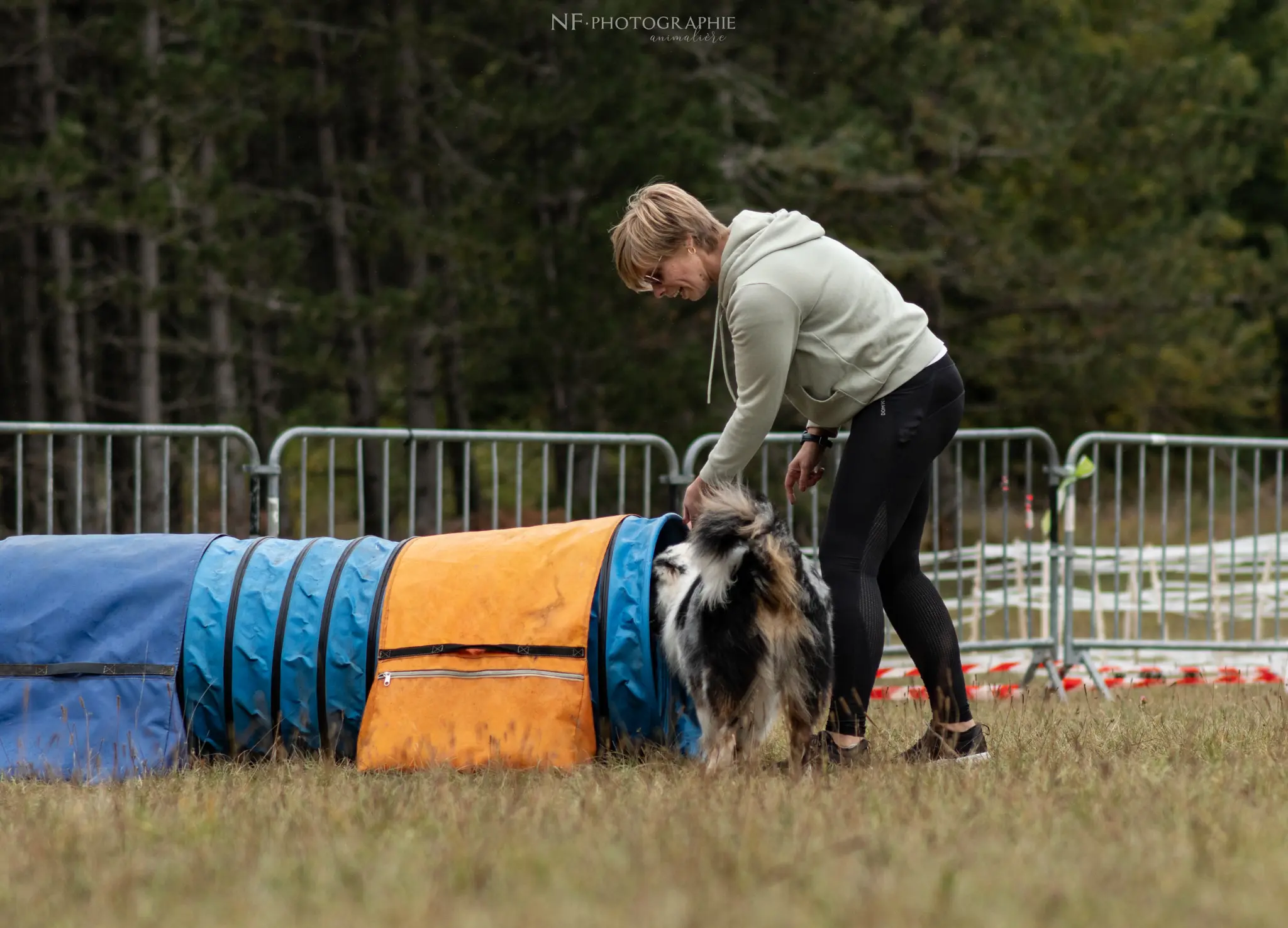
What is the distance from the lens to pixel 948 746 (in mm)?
4211

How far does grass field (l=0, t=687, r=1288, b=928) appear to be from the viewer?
2449 mm

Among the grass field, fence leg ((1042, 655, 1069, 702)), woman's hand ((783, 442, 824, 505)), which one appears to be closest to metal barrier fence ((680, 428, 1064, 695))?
fence leg ((1042, 655, 1069, 702))

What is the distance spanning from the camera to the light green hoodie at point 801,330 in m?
4.01

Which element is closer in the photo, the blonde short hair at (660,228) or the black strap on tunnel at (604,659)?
the blonde short hair at (660,228)

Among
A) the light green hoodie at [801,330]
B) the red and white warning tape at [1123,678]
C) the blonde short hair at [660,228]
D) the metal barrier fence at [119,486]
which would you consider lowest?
the red and white warning tape at [1123,678]

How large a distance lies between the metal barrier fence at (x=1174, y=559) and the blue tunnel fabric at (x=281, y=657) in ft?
13.6

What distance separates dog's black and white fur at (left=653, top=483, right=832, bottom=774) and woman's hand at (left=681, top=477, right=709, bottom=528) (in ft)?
0.29

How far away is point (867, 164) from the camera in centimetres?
1691

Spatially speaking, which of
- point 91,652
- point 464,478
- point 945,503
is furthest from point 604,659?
point 945,503

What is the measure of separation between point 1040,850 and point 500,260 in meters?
14.8

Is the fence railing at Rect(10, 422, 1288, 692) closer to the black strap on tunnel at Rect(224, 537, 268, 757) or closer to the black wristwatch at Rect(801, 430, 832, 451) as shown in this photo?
the black wristwatch at Rect(801, 430, 832, 451)

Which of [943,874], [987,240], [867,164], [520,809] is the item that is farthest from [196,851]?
[987,240]

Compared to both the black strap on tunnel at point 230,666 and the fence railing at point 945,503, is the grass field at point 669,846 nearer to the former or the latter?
the black strap on tunnel at point 230,666

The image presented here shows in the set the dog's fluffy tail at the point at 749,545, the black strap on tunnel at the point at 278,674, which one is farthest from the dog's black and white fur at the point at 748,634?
the black strap on tunnel at the point at 278,674
